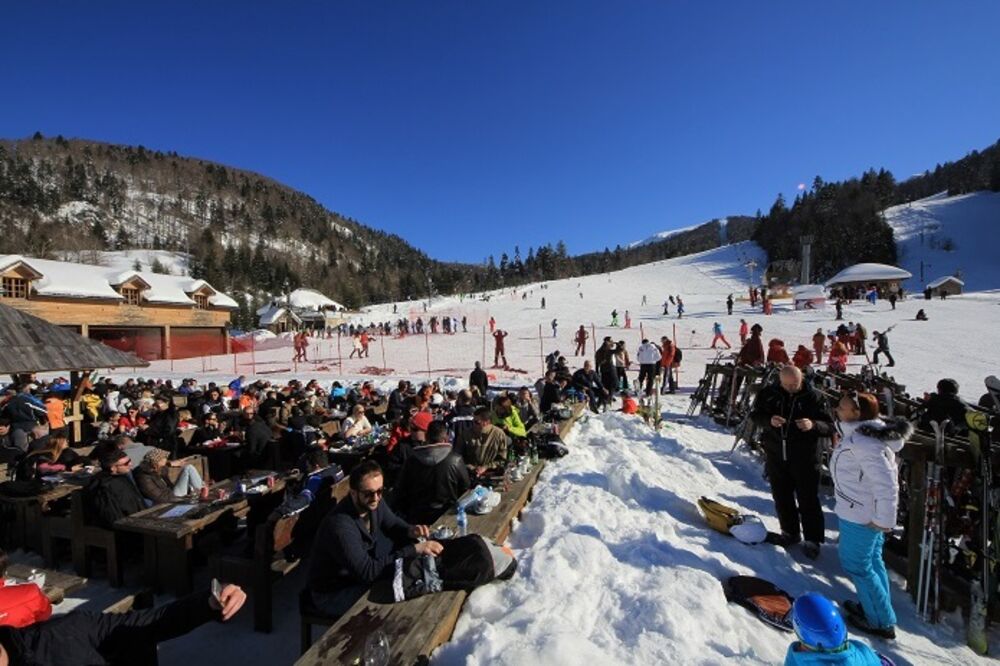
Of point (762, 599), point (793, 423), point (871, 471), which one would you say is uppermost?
point (793, 423)

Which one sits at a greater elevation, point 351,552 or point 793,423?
point 793,423

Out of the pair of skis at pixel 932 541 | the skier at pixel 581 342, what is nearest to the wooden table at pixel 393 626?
the pair of skis at pixel 932 541

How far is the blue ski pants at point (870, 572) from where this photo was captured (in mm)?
3574

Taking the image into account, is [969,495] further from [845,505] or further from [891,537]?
[845,505]

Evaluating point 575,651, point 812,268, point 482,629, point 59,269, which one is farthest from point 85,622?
point 812,268

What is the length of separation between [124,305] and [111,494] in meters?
35.5

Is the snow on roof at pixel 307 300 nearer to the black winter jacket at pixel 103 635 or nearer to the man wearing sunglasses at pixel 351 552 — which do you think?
the man wearing sunglasses at pixel 351 552

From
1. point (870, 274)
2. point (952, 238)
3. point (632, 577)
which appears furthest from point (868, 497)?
point (952, 238)

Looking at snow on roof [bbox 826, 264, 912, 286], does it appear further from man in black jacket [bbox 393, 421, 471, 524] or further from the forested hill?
the forested hill

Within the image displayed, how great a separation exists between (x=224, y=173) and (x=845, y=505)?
18760 centimetres

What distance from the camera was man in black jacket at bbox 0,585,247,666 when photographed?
6.35 ft

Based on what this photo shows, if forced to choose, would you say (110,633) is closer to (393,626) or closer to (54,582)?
(393,626)

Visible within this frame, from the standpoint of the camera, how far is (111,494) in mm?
4602

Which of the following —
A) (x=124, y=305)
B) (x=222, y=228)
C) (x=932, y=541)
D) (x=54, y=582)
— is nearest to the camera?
(x=54, y=582)
